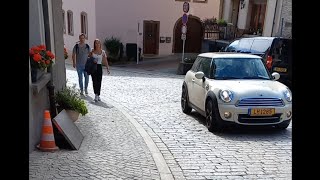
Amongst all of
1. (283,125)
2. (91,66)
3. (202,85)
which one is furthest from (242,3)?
(283,125)

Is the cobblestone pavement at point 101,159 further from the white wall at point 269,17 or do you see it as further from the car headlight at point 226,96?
the white wall at point 269,17

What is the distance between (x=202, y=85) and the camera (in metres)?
7.91

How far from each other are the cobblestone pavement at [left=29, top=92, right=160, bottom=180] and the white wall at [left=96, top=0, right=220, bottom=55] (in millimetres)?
15761

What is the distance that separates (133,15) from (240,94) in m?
17.3

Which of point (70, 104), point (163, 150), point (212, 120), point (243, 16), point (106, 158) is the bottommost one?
point (163, 150)

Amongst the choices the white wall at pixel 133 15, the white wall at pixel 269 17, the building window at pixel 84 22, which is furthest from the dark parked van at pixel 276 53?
the building window at pixel 84 22

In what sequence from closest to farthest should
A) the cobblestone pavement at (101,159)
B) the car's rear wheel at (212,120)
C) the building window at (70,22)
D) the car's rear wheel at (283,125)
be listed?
the cobblestone pavement at (101,159) → the car's rear wheel at (212,120) → the car's rear wheel at (283,125) → the building window at (70,22)

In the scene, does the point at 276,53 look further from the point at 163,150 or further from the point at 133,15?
the point at 133,15

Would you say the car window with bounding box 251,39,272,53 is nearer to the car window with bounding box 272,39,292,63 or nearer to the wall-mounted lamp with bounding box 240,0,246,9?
the car window with bounding box 272,39,292,63

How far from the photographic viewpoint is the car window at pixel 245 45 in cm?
1423

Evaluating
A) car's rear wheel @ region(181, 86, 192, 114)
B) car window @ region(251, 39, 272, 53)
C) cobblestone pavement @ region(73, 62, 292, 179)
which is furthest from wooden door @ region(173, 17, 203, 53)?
car's rear wheel @ region(181, 86, 192, 114)
